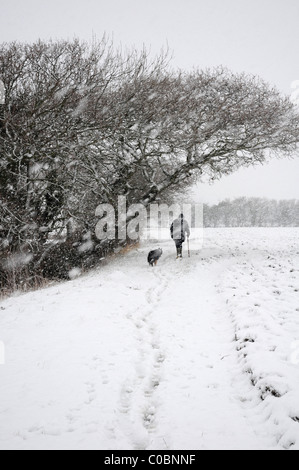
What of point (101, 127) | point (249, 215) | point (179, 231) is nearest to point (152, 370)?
point (101, 127)

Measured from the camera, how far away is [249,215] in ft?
302

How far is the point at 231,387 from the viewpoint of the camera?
11.3 feet

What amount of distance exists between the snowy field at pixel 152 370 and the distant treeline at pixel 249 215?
82497mm

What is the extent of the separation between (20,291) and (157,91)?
30.5 feet

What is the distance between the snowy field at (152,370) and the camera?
2648 mm

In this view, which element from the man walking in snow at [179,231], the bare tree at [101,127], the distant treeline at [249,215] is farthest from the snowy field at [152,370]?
the distant treeline at [249,215]

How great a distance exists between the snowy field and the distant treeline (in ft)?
271

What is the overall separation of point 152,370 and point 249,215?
314 feet

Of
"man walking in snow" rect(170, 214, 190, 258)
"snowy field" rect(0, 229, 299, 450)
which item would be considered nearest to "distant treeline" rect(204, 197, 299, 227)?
"man walking in snow" rect(170, 214, 190, 258)

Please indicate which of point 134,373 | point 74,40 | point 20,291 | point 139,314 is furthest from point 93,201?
point 134,373

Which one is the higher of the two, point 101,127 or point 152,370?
point 101,127

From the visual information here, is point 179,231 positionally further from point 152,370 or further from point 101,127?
point 152,370

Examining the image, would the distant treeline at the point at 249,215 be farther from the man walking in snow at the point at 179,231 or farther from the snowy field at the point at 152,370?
the snowy field at the point at 152,370
